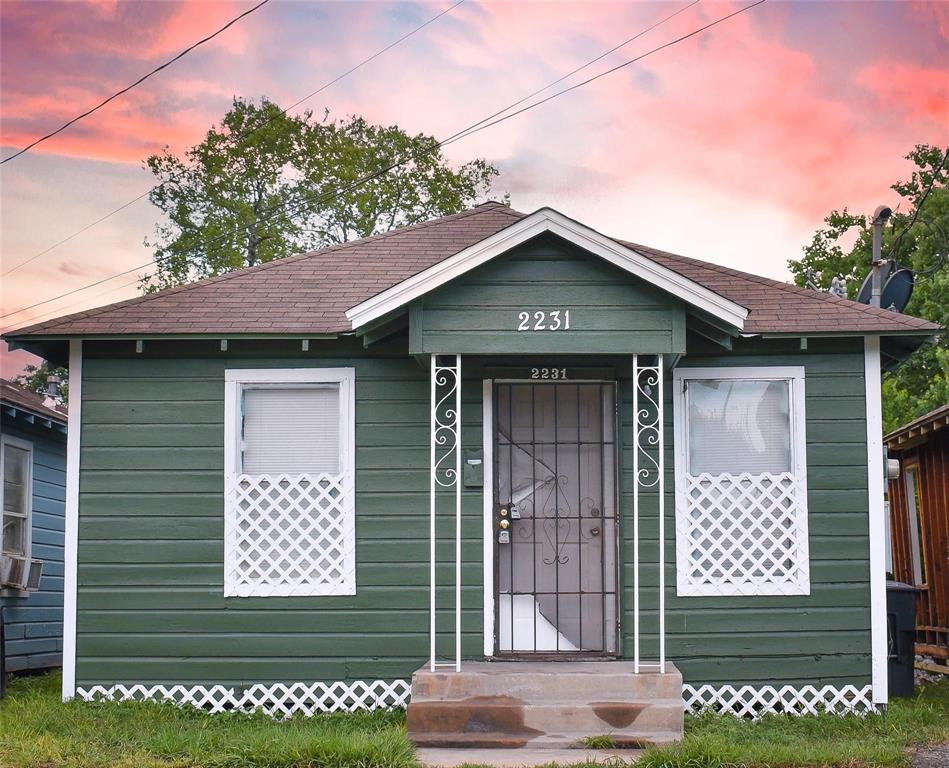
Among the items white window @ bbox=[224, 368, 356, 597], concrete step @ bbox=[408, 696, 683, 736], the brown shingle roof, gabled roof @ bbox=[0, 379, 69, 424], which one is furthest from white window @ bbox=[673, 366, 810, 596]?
gabled roof @ bbox=[0, 379, 69, 424]

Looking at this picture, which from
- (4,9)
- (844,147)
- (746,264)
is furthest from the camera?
(746,264)

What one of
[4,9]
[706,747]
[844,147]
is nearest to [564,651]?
[706,747]

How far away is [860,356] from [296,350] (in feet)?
14.3

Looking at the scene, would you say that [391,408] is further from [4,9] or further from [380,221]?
[380,221]

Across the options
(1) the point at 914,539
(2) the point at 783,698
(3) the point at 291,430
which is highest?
(3) the point at 291,430

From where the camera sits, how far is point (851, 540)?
8.46m

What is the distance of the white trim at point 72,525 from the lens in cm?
843

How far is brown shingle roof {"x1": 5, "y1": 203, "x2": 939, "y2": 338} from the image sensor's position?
8477 mm

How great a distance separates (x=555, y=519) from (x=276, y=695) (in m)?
2.51

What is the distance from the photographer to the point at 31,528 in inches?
468

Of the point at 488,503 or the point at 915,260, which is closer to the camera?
the point at 488,503

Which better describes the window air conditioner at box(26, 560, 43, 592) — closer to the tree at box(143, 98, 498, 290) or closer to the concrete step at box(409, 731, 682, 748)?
the concrete step at box(409, 731, 682, 748)

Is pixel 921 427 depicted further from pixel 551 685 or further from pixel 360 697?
pixel 360 697

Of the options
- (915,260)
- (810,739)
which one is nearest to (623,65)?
(810,739)
